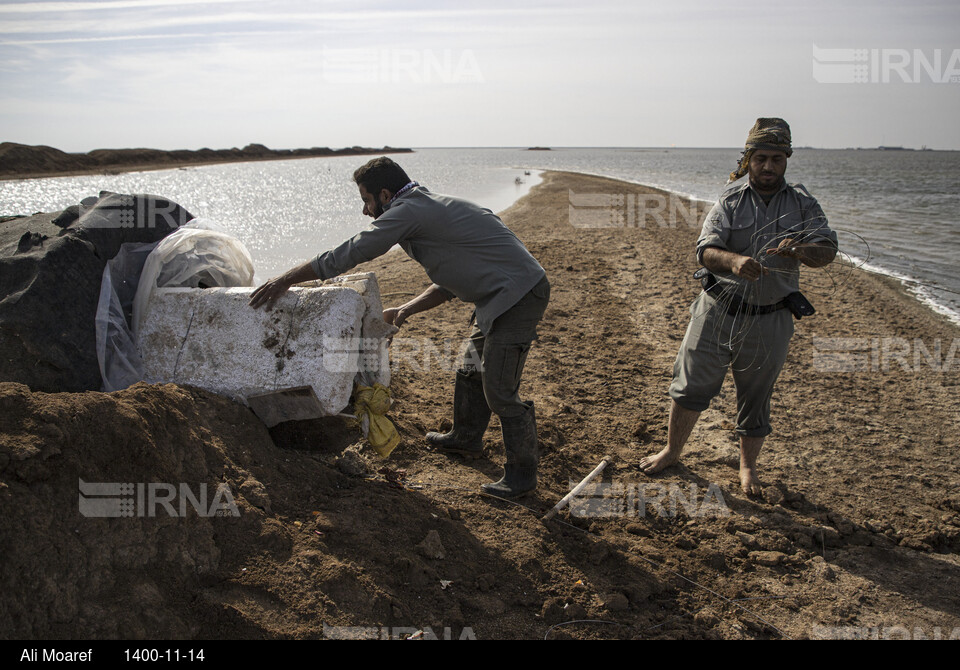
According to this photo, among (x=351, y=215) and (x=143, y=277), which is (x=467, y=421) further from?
(x=351, y=215)

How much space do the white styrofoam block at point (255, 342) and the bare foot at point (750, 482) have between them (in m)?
2.49

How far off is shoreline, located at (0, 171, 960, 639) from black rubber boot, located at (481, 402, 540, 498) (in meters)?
0.10

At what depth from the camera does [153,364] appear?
3725 millimetres

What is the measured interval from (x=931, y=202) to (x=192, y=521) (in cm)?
2802

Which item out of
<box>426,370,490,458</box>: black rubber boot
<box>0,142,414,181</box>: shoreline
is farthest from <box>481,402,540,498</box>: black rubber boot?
<box>0,142,414,181</box>: shoreline

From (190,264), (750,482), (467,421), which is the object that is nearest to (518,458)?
(467,421)

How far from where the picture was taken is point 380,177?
340 cm

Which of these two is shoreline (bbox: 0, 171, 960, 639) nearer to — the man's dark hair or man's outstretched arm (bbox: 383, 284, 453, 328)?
man's outstretched arm (bbox: 383, 284, 453, 328)

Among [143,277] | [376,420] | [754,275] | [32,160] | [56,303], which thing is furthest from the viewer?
[32,160]

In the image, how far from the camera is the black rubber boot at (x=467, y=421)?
13.2 feet

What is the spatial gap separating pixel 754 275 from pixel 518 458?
1617 mm

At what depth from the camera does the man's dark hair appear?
11.1 ft

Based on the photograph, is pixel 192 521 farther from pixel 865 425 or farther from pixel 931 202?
pixel 931 202

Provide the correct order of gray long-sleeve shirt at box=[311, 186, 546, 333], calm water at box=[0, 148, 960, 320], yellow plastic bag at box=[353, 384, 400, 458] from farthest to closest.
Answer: calm water at box=[0, 148, 960, 320] < yellow plastic bag at box=[353, 384, 400, 458] < gray long-sleeve shirt at box=[311, 186, 546, 333]
